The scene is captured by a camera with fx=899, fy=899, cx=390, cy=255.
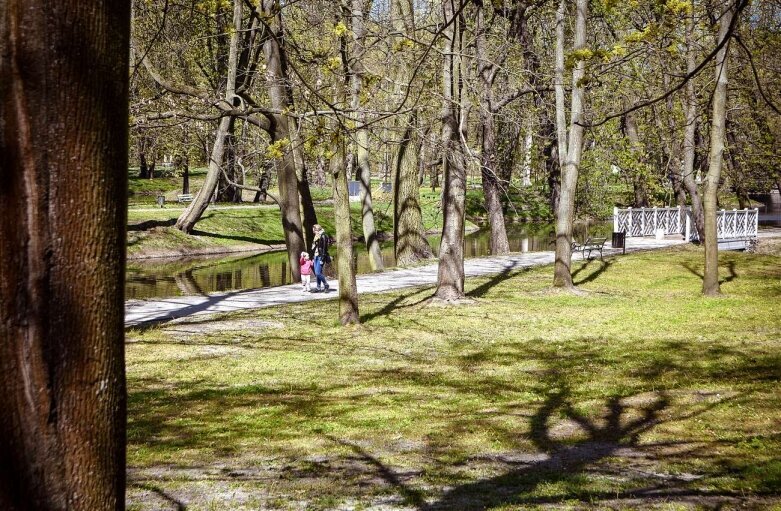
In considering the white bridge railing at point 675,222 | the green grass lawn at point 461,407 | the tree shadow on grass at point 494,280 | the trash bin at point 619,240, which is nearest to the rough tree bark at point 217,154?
the tree shadow on grass at point 494,280

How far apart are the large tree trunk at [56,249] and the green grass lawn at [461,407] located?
3940mm

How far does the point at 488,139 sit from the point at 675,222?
50.8ft

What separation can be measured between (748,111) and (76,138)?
36.6 m

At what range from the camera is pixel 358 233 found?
155 feet

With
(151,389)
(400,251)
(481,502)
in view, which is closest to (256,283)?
(400,251)

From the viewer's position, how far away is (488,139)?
28.9 m

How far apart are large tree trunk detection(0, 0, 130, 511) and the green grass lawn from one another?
394 cm

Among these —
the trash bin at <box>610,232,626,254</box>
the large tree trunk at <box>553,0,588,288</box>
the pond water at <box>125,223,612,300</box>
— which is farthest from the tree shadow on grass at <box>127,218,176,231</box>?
the large tree trunk at <box>553,0,588,288</box>

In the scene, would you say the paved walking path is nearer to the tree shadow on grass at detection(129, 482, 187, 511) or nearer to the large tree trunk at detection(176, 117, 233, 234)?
the large tree trunk at detection(176, 117, 233, 234)

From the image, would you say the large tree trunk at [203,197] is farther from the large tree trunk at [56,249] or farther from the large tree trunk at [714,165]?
the large tree trunk at [56,249]

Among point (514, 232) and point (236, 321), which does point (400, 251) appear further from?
point (514, 232)

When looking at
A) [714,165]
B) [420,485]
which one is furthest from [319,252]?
[420,485]

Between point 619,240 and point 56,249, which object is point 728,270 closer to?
point 619,240

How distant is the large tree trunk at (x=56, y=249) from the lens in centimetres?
263
